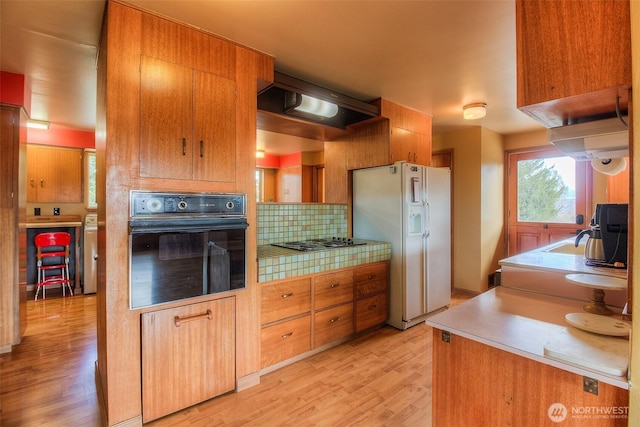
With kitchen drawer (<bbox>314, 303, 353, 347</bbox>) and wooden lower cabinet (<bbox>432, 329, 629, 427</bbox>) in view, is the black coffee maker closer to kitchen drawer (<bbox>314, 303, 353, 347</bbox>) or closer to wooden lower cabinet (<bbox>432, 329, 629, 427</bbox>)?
wooden lower cabinet (<bbox>432, 329, 629, 427</bbox>)

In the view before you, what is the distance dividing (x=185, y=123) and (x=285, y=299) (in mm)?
1434

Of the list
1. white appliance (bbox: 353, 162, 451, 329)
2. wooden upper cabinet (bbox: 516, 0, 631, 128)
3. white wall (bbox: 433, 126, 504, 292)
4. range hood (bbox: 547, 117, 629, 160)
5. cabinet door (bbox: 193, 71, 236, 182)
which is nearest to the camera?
wooden upper cabinet (bbox: 516, 0, 631, 128)

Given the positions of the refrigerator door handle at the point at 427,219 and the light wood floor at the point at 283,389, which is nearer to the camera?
the light wood floor at the point at 283,389

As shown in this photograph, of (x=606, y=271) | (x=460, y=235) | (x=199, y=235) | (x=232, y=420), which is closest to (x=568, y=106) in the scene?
(x=606, y=271)

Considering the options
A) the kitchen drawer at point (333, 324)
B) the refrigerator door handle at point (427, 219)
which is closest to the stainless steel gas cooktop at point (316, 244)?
the kitchen drawer at point (333, 324)

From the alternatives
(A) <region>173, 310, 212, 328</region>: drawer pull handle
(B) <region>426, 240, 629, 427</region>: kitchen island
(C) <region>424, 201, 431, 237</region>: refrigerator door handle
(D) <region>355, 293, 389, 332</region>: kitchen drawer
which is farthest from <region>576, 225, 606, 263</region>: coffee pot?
(A) <region>173, 310, 212, 328</region>: drawer pull handle

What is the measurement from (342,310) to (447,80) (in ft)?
7.46

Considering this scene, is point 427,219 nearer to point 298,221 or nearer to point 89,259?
point 298,221

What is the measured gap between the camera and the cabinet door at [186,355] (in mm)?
1761

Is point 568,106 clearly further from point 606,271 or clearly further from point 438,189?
point 438,189

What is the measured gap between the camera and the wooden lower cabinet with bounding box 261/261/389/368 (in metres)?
2.31

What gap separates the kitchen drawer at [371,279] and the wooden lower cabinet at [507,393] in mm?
1594

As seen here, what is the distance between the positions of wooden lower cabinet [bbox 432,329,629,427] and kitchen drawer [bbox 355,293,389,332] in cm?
160

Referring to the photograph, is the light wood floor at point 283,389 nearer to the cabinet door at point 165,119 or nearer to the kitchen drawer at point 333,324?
the kitchen drawer at point 333,324
